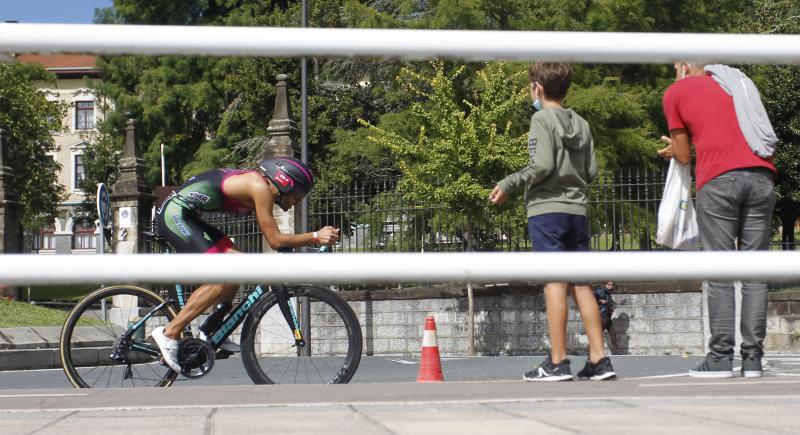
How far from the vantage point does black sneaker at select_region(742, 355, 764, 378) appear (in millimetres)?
5031

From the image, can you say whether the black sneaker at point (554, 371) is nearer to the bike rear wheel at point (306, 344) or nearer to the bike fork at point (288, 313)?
the bike rear wheel at point (306, 344)

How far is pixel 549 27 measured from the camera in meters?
25.9

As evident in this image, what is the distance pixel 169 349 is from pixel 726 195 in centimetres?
324

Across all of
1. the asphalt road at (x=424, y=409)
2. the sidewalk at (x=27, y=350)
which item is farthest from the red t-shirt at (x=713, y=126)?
the sidewalk at (x=27, y=350)

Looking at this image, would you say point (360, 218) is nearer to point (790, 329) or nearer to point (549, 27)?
point (790, 329)

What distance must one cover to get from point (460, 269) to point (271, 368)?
16.2 feet

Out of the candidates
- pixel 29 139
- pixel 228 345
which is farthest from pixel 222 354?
→ pixel 29 139

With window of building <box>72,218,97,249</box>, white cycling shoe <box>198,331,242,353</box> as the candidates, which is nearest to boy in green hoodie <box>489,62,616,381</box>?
white cycling shoe <box>198,331,242,353</box>

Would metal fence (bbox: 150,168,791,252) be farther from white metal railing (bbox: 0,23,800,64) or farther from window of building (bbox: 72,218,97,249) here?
window of building (bbox: 72,218,97,249)

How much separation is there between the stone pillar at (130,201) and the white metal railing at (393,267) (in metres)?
20.8

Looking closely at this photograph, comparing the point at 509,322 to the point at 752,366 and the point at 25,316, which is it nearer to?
the point at 25,316

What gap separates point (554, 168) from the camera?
214 inches

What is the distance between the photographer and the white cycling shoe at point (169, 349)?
651cm

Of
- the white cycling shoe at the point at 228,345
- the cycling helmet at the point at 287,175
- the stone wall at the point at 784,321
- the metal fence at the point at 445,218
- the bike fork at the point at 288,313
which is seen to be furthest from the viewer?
the stone wall at the point at 784,321
